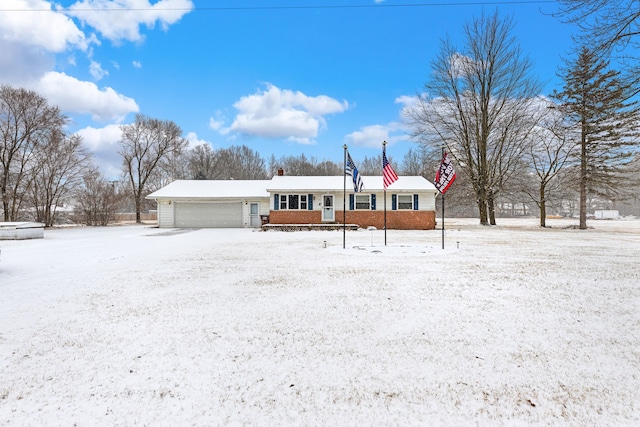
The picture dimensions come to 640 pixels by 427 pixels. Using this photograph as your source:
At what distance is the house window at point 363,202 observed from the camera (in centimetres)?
2320

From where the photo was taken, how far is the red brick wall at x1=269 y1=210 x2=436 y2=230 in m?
23.0

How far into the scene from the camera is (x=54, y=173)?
26891 millimetres

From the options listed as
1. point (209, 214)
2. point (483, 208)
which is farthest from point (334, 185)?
point (483, 208)

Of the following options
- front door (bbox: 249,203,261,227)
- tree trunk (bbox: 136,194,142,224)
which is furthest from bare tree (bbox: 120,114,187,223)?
front door (bbox: 249,203,261,227)

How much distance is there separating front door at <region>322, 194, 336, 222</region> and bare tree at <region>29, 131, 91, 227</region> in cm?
2033

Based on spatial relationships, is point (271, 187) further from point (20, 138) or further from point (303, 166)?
point (303, 166)

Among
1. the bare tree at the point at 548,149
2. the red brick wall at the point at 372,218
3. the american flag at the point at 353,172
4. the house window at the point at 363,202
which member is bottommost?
the red brick wall at the point at 372,218

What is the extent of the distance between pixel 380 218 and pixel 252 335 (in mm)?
19666

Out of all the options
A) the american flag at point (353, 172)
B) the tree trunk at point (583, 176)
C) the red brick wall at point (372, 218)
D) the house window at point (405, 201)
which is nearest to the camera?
the american flag at point (353, 172)

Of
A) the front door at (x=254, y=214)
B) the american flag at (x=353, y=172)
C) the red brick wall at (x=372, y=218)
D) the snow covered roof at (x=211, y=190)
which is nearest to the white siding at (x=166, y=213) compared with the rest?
the snow covered roof at (x=211, y=190)

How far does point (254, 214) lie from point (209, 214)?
3.39 meters

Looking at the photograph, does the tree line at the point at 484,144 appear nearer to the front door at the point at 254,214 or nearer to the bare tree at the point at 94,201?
the bare tree at the point at 94,201

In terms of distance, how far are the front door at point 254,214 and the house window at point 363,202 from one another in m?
7.65

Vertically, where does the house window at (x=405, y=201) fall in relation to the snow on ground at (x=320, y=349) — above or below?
above
